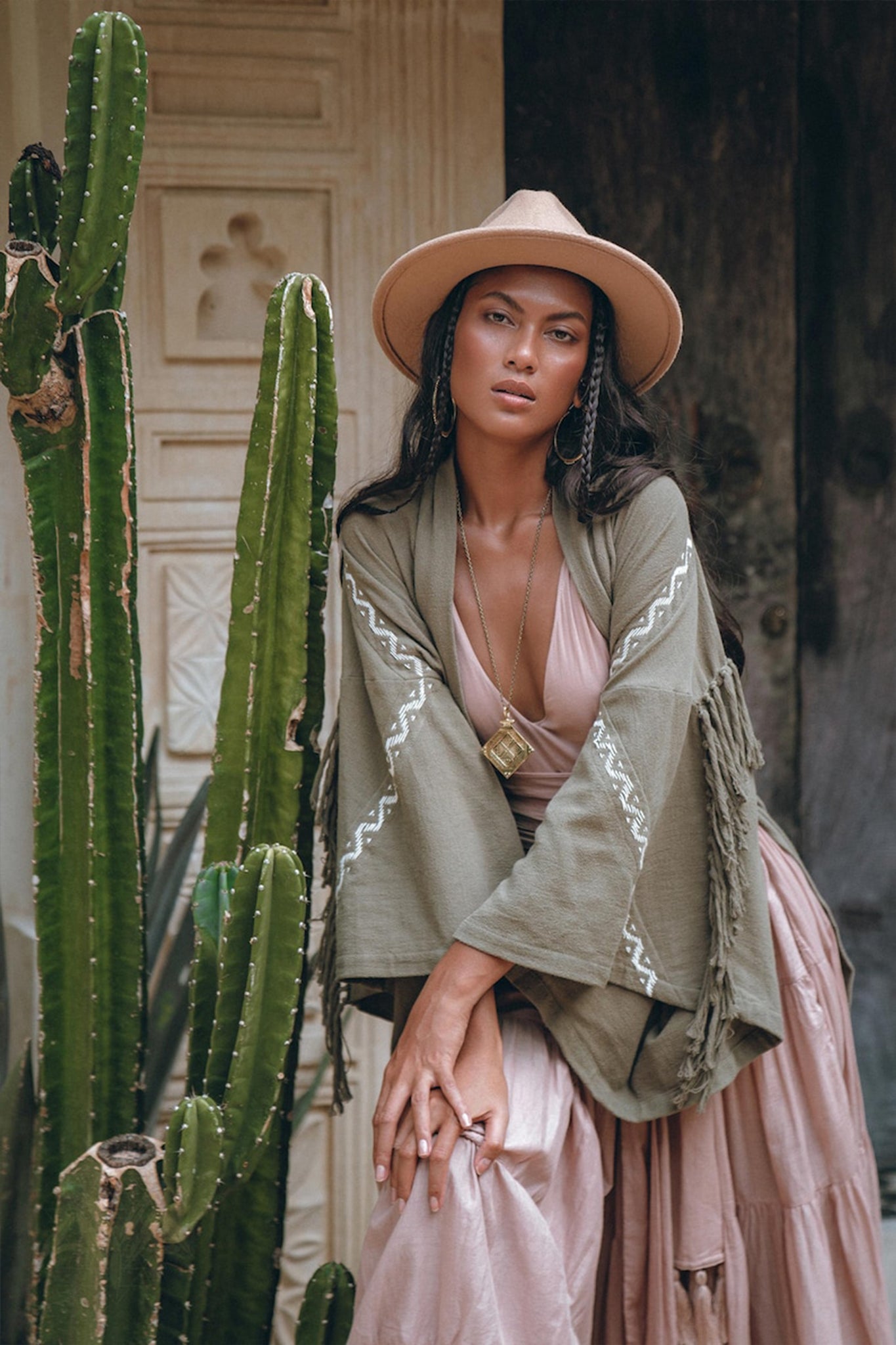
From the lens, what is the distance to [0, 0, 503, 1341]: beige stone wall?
2818 millimetres

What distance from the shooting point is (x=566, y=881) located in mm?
1825

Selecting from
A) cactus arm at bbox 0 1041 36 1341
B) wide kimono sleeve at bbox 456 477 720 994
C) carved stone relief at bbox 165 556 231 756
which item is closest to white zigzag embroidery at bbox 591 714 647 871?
wide kimono sleeve at bbox 456 477 720 994

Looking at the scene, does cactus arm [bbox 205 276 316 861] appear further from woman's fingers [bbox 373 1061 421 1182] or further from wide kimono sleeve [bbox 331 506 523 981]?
woman's fingers [bbox 373 1061 421 1182]

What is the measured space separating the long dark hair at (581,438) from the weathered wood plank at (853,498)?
111 centimetres

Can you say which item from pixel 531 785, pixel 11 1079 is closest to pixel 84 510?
pixel 531 785

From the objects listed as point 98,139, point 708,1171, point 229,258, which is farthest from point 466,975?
point 229,258

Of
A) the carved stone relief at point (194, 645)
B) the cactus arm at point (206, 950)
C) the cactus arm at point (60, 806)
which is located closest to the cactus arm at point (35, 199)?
the cactus arm at point (60, 806)

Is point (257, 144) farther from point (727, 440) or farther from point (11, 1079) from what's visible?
point (11, 1079)

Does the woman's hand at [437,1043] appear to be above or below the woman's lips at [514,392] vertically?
below

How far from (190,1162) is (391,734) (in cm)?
60

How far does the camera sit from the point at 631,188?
9.82ft

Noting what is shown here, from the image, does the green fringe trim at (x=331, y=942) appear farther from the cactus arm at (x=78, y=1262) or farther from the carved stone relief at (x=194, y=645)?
the carved stone relief at (x=194, y=645)

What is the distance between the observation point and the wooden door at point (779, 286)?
9.76 feet

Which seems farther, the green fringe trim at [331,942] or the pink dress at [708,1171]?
the green fringe trim at [331,942]
